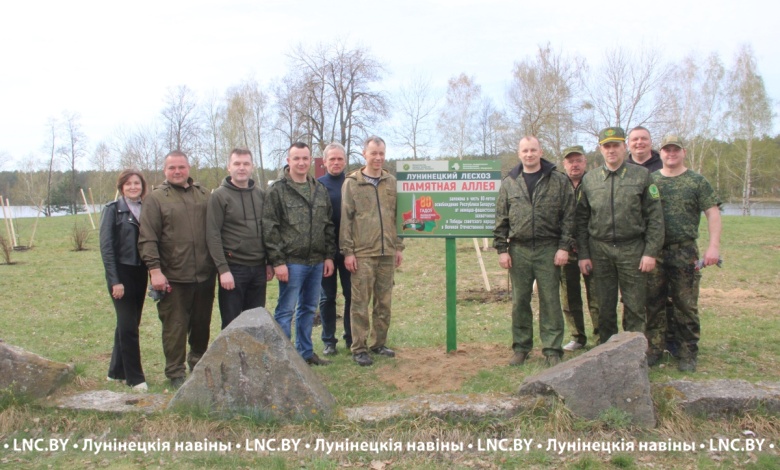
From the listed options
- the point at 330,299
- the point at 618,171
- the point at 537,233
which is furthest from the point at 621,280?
the point at 330,299

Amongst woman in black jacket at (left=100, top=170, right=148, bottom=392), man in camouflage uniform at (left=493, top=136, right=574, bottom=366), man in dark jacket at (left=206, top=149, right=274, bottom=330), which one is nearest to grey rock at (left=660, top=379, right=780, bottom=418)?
man in camouflage uniform at (left=493, top=136, right=574, bottom=366)

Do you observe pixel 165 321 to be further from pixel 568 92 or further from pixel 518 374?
pixel 568 92

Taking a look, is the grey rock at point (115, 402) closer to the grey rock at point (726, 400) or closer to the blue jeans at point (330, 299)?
the blue jeans at point (330, 299)

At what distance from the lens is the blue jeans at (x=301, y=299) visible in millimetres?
5547

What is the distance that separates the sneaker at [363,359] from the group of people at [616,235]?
155cm

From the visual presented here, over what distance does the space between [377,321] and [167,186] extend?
2584mm

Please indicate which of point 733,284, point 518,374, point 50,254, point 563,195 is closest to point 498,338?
point 518,374

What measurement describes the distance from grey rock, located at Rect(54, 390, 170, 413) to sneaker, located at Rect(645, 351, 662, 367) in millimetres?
4599

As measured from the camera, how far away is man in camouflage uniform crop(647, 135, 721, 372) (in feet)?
17.1

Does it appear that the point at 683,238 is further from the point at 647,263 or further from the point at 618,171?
the point at 618,171

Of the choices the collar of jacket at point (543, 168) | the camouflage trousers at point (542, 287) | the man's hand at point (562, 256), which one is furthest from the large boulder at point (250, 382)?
the collar of jacket at point (543, 168)

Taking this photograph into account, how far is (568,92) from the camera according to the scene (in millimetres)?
29359

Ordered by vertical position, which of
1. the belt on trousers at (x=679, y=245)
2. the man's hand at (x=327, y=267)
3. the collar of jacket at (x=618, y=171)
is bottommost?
the man's hand at (x=327, y=267)

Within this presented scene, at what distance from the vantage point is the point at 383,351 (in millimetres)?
6125
